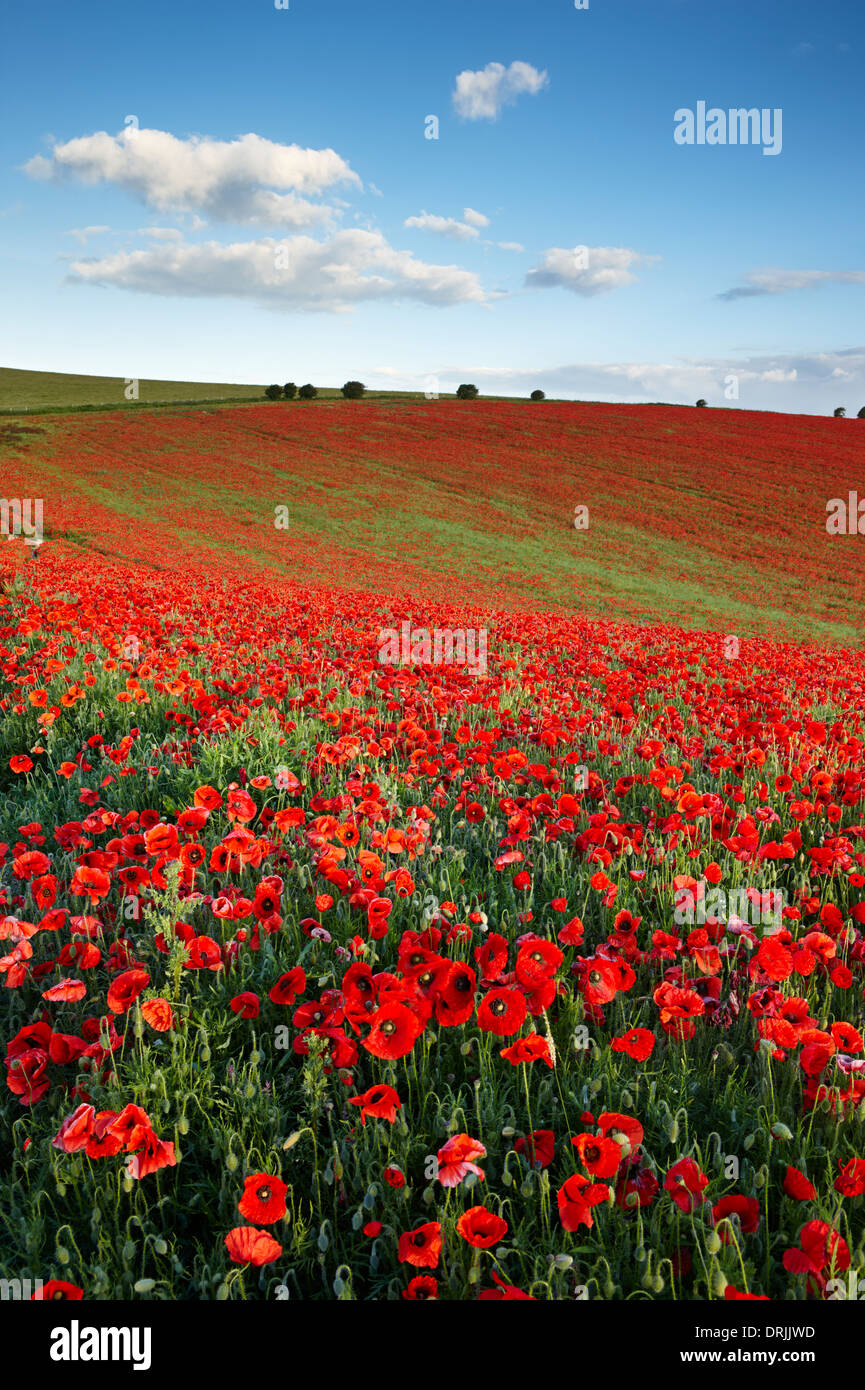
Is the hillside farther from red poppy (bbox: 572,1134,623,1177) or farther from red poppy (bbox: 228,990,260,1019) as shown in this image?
red poppy (bbox: 572,1134,623,1177)

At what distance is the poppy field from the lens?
5.35 ft

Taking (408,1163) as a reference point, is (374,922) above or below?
above

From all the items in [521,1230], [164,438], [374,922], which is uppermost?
[164,438]

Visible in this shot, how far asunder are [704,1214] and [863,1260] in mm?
315

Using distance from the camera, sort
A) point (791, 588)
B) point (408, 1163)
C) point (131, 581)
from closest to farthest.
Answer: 1. point (408, 1163)
2. point (131, 581)
3. point (791, 588)

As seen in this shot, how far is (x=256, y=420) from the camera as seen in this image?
49438mm

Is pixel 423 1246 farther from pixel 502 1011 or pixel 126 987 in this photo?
pixel 126 987

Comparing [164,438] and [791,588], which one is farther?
[164,438]

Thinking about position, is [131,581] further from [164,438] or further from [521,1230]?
[164,438]

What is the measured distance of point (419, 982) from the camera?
2049 mm

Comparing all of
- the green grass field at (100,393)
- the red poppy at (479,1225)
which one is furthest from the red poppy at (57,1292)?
the green grass field at (100,393)

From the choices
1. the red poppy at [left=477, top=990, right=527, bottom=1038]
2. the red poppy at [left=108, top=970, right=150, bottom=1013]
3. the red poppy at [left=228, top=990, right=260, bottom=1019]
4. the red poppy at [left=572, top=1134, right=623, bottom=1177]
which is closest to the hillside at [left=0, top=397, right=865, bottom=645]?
the red poppy at [left=228, top=990, right=260, bottom=1019]

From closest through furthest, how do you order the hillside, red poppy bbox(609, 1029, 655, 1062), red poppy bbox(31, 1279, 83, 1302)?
red poppy bbox(31, 1279, 83, 1302), red poppy bbox(609, 1029, 655, 1062), the hillside

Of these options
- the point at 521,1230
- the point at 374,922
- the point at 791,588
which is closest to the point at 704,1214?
the point at 521,1230
